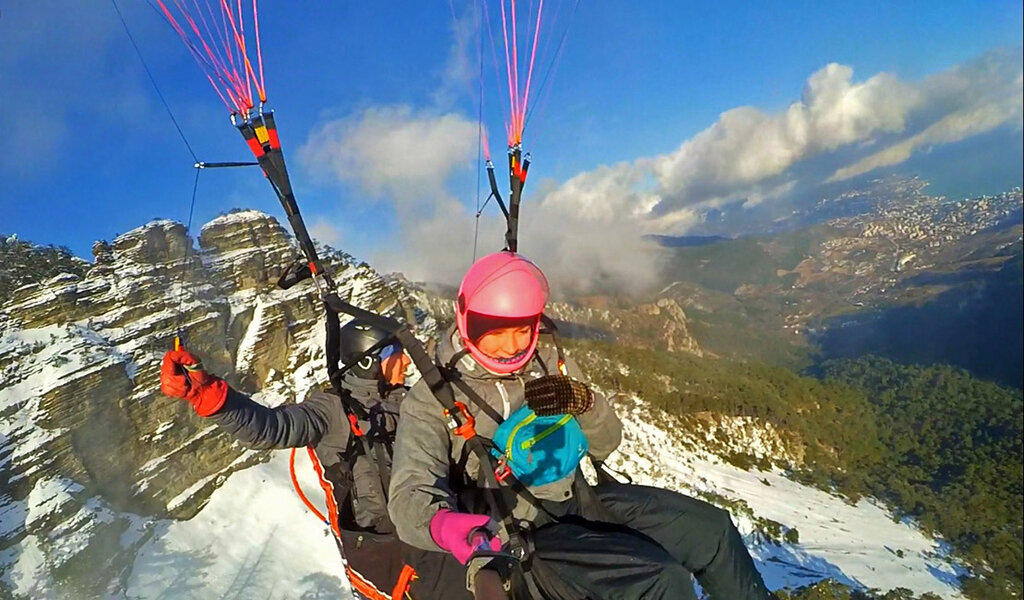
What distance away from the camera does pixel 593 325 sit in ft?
216

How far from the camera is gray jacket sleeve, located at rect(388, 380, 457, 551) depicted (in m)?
2.05

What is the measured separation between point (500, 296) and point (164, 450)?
38.3ft

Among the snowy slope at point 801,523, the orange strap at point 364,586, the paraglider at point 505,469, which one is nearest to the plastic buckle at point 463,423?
the paraglider at point 505,469

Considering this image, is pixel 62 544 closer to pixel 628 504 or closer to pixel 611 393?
pixel 628 504

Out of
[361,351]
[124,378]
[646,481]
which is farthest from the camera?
[646,481]

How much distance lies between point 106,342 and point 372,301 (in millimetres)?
9617

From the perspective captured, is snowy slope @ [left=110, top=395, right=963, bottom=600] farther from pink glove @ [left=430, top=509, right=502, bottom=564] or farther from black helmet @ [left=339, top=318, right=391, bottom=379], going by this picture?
pink glove @ [left=430, top=509, right=502, bottom=564]

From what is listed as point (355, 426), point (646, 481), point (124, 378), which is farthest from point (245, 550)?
point (646, 481)

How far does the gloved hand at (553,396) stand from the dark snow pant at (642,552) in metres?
0.57

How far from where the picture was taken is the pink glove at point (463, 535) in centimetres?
179

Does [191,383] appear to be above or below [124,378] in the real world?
below

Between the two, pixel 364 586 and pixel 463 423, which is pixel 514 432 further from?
pixel 364 586

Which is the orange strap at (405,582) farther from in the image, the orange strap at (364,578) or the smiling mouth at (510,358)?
the smiling mouth at (510,358)

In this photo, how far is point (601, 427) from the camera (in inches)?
105
